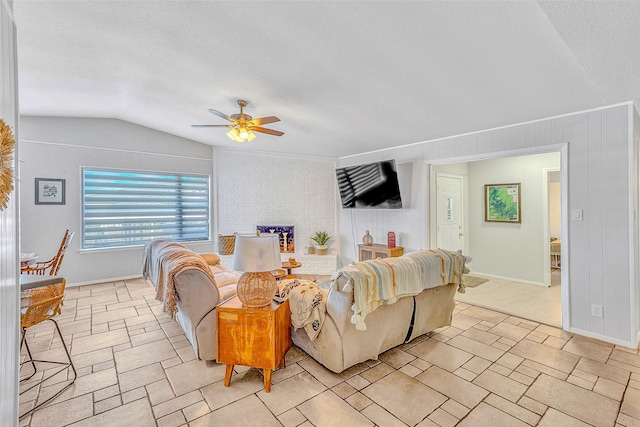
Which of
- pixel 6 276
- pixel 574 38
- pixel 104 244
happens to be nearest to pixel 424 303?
pixel 574 38

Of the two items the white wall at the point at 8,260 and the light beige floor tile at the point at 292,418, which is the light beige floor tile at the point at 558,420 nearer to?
the light beige floor tile at the point at 292,418

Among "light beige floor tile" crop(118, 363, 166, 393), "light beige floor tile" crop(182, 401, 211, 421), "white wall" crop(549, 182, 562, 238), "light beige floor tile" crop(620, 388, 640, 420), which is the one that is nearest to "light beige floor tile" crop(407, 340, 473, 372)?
"light beige floor tile" crop(620, 388, 640, 420)

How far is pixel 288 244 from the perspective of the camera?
6059 millimetres

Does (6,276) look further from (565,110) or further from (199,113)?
(565,110)

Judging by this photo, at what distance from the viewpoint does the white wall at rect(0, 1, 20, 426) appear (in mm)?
1176

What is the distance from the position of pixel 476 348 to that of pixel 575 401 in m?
0.80

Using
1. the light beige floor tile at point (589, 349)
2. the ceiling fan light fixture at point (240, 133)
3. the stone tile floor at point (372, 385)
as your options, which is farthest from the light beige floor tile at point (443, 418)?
the ceiling fan light fixture at point (240, 133)

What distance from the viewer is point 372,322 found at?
2.40 m

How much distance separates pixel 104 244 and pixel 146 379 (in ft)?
12.2

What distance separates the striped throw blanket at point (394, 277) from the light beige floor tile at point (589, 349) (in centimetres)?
110

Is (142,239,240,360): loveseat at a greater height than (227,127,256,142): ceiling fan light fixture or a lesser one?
lesser

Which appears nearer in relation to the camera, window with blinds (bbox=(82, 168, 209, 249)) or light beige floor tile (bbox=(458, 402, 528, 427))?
light beige floor tile (bbox=(458, 402, 528, 427))

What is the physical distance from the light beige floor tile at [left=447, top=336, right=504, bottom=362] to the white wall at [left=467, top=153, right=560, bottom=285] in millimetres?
2898

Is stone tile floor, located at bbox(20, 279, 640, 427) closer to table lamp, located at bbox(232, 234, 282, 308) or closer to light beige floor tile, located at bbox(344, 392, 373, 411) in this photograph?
light beige floor tile, located at bbox(344, 392, 373, 411)
